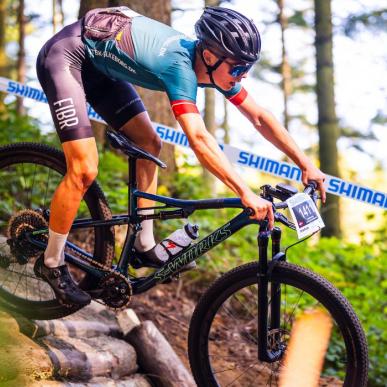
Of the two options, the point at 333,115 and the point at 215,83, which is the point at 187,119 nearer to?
the point at 215,83

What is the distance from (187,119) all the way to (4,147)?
1767mm

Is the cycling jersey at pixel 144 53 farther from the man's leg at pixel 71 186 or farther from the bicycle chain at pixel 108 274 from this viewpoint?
the bicycle chain at pixel 108 274

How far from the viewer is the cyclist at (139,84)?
3480mm

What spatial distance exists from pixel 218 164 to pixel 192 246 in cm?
79

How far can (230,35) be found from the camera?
352cm

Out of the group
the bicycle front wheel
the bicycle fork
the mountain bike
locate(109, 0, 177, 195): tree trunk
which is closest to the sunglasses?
the mountain bike

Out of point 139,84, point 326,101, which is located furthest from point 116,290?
point 326,101

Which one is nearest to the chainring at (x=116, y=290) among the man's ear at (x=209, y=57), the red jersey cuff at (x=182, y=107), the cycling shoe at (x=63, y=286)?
the cycling shoe at (x=63, y=286)

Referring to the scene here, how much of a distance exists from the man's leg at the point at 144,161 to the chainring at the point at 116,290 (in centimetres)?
30

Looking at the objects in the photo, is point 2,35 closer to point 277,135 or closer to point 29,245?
point 29,245

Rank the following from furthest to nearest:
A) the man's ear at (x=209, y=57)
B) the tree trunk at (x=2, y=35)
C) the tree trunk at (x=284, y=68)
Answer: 1. the tree trunk at (x=284, y=68)
2. the tree trunk at (x=2, y=35)
3. the man's ear at (x=209, y=57)

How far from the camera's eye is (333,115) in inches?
414

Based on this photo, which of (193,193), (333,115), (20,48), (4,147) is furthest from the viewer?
(20,48)

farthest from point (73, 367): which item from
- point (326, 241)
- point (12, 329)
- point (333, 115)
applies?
point (333, 115)
